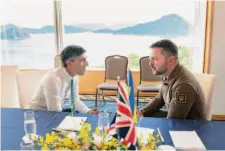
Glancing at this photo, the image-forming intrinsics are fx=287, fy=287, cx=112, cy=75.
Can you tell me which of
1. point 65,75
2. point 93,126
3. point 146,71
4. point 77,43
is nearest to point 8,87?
point 65,75

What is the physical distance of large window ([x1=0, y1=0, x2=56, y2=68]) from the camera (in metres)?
Result: 5.02

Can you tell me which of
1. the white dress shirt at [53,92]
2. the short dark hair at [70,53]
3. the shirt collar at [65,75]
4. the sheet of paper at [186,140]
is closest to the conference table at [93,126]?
the sheet of paper at [186,140]

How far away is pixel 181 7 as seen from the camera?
4641 mm

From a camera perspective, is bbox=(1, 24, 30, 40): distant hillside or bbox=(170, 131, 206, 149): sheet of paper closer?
bbox=(170, 131, 206, 149): sheet of paper

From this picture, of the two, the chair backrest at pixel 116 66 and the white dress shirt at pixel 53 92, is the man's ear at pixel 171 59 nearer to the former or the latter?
the white dress shirt at pixel 53 92

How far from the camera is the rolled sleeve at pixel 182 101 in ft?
6.29

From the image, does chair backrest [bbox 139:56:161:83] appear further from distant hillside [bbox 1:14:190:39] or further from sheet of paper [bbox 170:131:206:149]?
sheet of paper [bbox 170:131:206:149]

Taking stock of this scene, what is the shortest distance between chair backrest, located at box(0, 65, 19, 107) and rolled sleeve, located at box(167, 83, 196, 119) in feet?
4.91

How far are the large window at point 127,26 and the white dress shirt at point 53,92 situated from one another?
96.4 inches

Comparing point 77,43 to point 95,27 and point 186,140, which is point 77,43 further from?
point 186,140

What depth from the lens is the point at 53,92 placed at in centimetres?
225

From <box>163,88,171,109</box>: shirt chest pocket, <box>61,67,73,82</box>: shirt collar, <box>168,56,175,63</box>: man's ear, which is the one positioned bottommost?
<box>163,88,171,109</box>: shirt chest pocket

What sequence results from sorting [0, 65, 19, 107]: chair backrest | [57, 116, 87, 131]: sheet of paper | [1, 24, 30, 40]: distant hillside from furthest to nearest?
1. [1, 24, 30, 40]: distant hillside
2. [0, 65, 19, 107]: chair backrest
3. [57, 116, 87, 131]: sheet of paper

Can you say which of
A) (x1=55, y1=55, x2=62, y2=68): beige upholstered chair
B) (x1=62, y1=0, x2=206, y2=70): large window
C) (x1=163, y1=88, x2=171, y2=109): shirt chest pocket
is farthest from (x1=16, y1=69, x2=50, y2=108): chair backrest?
(x1=62, y1=0, x2=206, y2=70): large window
